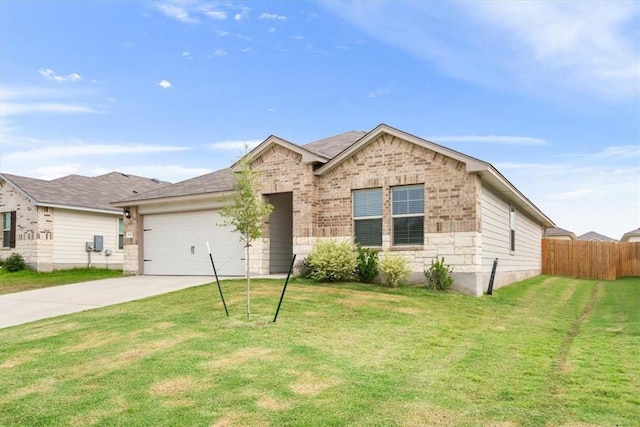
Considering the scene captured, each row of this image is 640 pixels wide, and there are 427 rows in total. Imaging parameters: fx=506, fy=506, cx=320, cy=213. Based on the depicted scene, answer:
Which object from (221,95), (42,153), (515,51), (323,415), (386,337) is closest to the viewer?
(323,415)

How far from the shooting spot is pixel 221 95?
18328mm

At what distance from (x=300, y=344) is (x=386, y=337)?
1667 mm

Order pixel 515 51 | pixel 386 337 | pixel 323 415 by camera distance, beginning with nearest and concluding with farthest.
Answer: pixel 323 415 < pixel 386 337 < pixel 515 51

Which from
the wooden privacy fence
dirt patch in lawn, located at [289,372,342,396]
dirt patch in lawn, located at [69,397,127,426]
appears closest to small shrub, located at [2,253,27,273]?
dirt patch in lawn, located at [69,397,127,426]

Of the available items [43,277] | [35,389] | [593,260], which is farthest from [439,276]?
[593,260]

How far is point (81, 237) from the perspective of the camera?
83.1ft

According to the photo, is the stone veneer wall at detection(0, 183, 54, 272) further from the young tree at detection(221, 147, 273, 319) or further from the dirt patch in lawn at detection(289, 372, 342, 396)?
the dirt patch in lawn at detection(289, 372, 342, 396)

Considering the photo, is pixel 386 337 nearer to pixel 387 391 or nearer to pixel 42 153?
pixel 387 391

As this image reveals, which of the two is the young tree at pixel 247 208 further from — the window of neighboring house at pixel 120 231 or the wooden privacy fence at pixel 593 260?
the wooden privacy fence at pixel 593 260

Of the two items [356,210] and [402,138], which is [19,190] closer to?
[356,210]

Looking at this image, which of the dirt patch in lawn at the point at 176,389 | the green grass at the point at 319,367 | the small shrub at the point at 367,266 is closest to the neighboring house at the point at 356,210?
the small shrub at the point at 367,266

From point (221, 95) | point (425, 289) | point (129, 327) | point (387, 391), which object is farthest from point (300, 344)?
point (221, 95)

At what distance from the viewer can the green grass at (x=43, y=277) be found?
18817 mm

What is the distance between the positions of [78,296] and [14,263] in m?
10.6
